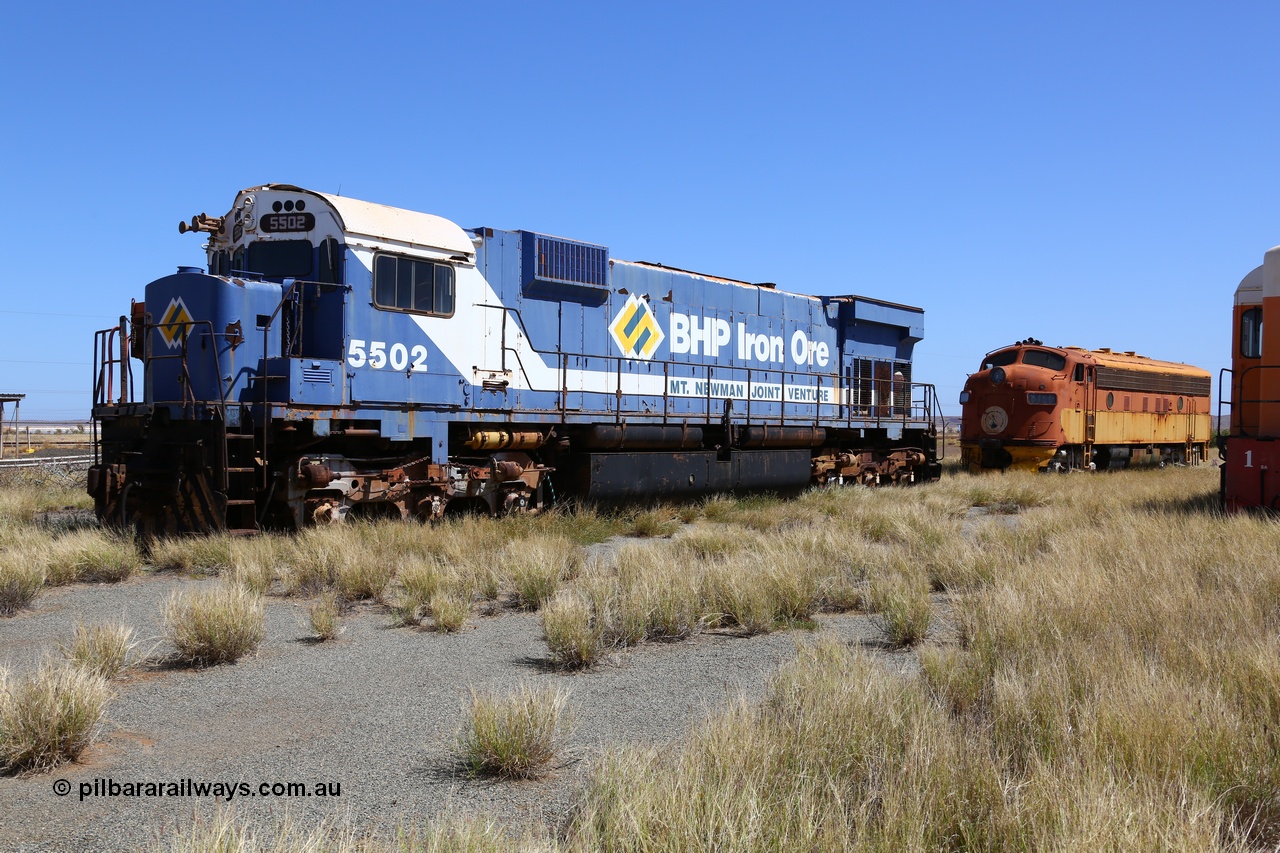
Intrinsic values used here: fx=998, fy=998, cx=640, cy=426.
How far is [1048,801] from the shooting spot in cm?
360

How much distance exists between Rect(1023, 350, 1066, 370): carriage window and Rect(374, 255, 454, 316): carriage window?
16.8 meters

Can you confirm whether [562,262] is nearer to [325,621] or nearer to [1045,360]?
[325,621]

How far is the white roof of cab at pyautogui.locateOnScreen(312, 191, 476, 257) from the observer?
12.0 metres

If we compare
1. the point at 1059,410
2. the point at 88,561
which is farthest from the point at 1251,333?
the point at 88,561

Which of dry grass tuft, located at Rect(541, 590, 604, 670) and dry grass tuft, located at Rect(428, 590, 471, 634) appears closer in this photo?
dry grass tuft, located at Rect(541, 590, 604, 670)

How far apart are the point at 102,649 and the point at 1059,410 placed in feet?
72.9

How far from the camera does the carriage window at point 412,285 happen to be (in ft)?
40.2

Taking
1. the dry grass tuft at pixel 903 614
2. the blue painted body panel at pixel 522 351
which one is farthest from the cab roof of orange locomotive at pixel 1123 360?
the dry grass tuft at pixel 903 614

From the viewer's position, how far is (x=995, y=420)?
24797 millimetres

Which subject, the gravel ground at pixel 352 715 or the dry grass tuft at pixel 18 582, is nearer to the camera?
the gravel ground at pixel 352 715

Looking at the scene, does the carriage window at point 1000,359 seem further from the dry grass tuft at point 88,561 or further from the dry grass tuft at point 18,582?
the dry grass tuft at point 18,582

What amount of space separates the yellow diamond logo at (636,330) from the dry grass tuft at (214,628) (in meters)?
9.46

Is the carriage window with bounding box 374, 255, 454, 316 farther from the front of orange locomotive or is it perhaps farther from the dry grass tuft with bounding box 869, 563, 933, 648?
the front of orange locomotive

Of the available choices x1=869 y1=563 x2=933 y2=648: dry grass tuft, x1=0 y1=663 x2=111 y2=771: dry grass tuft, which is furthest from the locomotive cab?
x1=0 y1=663 x2=111 y2=771: dry grass tuft
